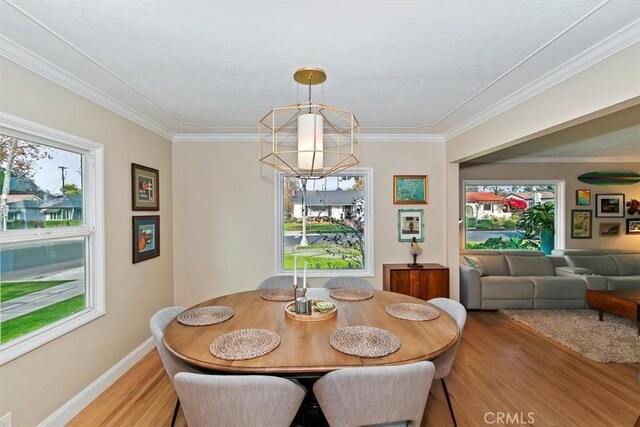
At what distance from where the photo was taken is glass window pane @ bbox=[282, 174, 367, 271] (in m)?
4.08

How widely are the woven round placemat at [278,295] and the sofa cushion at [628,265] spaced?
18.6ft

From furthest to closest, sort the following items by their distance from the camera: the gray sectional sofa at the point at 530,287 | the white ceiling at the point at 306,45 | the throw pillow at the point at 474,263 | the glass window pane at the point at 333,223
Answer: the throw pillow at the point at 474,263
the gray sectional sofa at the point at 530,287
the glass window pane at the point at 333,223
the white ceiling at the point at 306,45

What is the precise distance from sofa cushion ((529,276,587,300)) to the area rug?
0.67 feet

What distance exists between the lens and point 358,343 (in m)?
1.66

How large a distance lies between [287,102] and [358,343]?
2.04 meters

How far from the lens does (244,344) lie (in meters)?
1.65

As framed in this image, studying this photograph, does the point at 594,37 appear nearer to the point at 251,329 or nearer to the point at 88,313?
the point at 251,329

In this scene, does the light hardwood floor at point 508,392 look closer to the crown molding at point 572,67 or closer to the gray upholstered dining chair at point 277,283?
the gray upholstered dining chair at point 277,283

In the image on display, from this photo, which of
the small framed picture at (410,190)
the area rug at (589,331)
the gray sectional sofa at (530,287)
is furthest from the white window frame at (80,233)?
the area rug at (589,331)

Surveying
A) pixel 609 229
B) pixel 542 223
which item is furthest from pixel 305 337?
pixel 609 229

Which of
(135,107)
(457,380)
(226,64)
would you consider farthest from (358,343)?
(135,107)

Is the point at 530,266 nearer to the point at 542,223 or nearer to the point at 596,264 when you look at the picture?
the point at 596,264

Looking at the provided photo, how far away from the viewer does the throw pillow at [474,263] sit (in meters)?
4.60

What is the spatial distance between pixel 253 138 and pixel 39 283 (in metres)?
2.50
